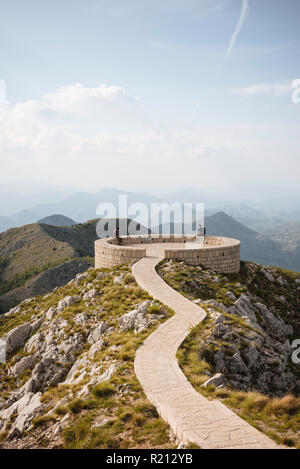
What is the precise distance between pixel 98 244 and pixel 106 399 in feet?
61.7

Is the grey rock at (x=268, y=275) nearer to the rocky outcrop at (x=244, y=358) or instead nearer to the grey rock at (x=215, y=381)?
the rocky outcrop at (x=244, y=358)

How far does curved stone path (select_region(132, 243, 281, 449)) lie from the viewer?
6852 mm

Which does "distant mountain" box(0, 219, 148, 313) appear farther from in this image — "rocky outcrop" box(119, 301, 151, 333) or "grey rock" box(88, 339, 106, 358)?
"grey rock" box(88, 339, 106, 358)

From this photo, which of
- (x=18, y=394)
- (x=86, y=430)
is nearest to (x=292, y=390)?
(x=86, y=430)

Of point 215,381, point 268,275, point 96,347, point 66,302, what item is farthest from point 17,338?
point 268,275

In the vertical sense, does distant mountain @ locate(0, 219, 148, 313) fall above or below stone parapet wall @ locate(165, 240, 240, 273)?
below

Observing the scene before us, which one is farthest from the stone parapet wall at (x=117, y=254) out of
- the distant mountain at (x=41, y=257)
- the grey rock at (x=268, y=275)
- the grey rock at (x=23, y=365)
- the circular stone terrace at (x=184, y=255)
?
the distant mountain at (x=41, y=257)

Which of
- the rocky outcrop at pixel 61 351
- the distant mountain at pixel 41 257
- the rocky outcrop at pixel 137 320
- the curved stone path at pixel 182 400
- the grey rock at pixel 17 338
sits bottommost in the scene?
the distant mountain at pixel 41 257

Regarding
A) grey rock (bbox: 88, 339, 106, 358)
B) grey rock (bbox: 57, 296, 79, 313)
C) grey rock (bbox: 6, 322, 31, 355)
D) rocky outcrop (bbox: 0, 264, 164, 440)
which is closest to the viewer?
rocky outcrop (bbox: 0, 264, 164, 440)

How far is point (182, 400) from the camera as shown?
863 centimetres

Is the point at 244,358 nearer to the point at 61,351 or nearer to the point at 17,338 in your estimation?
the point at 61,351

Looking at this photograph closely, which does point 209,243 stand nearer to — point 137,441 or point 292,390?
point 292,390

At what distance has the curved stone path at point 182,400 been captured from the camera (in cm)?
685

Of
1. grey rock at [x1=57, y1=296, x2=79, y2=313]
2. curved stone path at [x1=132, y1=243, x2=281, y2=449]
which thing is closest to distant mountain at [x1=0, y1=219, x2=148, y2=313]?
grey rock at [x1=57, y1=296, x2=79, y2=313]
